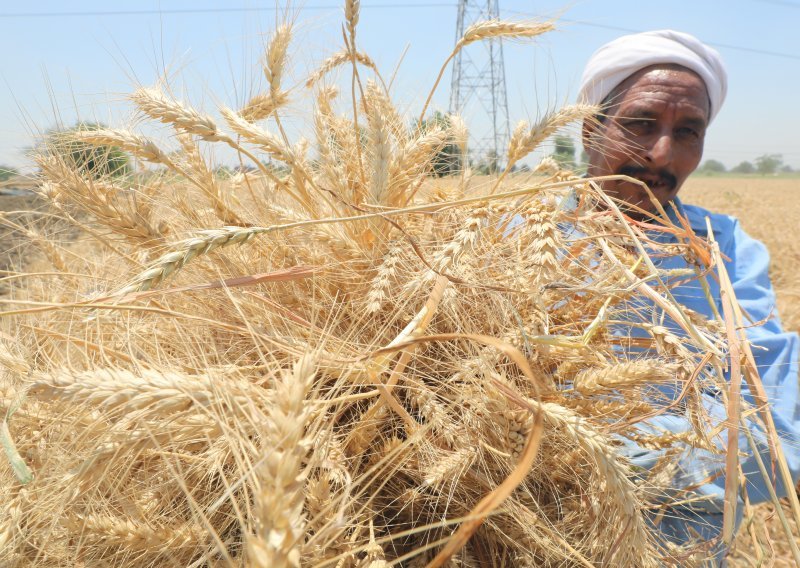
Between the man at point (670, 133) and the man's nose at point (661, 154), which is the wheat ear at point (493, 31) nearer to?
the man at point (670, 133)

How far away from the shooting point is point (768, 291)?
4.61ft

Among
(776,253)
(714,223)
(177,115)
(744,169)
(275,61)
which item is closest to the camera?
(177,115)

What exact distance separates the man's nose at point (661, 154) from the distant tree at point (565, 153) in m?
0.44

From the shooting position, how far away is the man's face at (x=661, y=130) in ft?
4.58

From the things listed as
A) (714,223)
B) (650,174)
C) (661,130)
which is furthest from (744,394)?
(714,223)

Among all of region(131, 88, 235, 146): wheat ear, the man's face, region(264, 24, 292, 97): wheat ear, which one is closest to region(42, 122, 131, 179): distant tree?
region(131, 88, 235, 146): wheat ear

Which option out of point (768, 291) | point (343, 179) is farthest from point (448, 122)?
point (768, 291)

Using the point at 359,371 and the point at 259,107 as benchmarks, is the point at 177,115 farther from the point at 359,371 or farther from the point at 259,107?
the point at 359,371

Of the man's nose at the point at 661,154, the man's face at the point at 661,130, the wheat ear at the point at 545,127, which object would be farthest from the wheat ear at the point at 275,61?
the man's nose at the point at 661,154

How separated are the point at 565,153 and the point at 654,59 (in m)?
0.66

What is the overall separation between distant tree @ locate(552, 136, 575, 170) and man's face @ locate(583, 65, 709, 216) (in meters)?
0.31

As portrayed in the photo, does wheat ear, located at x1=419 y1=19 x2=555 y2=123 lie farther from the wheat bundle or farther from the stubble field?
the stubble field

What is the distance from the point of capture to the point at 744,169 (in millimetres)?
44625

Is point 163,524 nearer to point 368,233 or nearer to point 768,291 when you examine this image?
point 368,233
